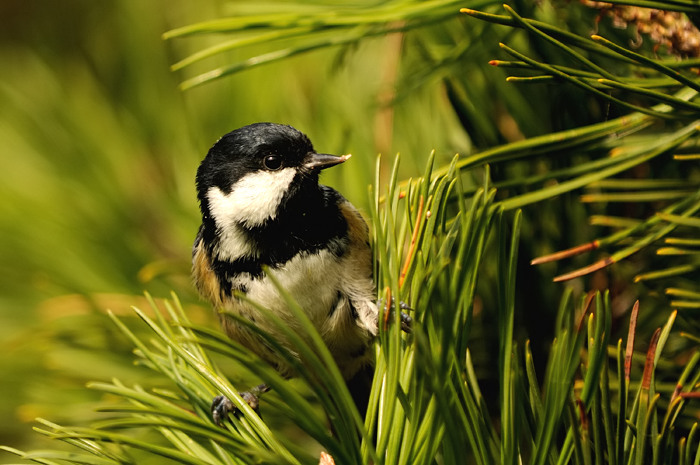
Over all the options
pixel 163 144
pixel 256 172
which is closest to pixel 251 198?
pixel 256 172

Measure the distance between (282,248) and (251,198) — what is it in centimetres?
13

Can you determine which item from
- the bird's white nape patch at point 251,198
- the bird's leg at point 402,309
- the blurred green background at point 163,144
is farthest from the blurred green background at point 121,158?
the bird's leg at point 402,309

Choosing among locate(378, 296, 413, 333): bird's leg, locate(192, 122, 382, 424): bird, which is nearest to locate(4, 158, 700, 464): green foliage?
locate(378, 296, 413, 333): bird's leg

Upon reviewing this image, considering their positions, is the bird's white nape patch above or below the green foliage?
above

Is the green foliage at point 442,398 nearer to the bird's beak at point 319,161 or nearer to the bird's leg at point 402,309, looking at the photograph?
the bird's leg at point 402,309

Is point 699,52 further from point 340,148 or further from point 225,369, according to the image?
point 225,369

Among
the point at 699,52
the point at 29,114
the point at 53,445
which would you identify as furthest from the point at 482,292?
the point at 29,114

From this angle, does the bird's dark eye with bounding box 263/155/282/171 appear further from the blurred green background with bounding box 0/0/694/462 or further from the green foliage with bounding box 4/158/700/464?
the green foliage with bounding box 4/158/700/464

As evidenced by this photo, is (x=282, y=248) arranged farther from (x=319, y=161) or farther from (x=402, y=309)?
(x=402, y=309)

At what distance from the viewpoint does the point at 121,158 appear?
52.1 inches

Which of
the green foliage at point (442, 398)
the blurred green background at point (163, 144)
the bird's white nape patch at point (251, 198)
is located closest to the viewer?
the green foliage at point (442, 398)

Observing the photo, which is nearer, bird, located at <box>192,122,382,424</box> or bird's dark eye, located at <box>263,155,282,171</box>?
bird, located at <box>192,122,382,424</box>

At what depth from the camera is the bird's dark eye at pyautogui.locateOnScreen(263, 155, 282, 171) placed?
1.07 meters

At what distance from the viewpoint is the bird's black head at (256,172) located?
3.38ft
